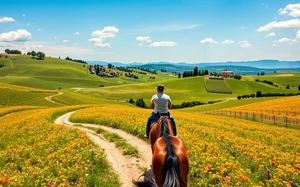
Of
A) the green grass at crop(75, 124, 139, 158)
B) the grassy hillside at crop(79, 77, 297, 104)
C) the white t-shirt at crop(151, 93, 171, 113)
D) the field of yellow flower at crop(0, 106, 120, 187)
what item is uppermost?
the white t-shirt at crop(151, 93, 171, 113)

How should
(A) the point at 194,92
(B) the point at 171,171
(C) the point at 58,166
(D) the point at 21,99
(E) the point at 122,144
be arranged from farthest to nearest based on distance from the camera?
(A) the point at 194,92, (D) the point at 21,99, (E) the point at 122,144, (C) the point at 58,166, (B) the point at 171,171

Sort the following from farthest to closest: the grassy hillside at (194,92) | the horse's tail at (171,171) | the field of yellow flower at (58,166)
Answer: the grassy hillside at (194,92), the field of yellow flower at (58,166), the horse's tail at (171,171)

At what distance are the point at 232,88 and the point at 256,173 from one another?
596ft

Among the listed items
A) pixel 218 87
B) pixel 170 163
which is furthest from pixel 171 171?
pixel 218 87

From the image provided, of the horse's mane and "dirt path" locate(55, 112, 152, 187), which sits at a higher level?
the horse's mane

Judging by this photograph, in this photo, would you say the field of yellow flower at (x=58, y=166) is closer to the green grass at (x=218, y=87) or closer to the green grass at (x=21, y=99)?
the green grass at (x=21, y=99)

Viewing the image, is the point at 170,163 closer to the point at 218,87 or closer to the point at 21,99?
the point at 21,99

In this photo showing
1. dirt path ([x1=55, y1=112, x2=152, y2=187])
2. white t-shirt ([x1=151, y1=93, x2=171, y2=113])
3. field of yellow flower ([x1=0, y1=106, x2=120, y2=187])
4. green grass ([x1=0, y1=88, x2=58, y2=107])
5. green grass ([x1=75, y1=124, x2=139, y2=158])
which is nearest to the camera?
field of yellow flower ([x1=0, y1=106, x2=120, y2=187])

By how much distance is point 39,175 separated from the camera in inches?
378

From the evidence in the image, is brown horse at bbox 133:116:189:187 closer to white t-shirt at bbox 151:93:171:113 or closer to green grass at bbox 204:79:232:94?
white t-shirt at bbox 151:93:171:113

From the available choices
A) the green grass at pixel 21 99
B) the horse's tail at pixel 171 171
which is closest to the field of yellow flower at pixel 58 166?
the horse's tail at pixel 171 171

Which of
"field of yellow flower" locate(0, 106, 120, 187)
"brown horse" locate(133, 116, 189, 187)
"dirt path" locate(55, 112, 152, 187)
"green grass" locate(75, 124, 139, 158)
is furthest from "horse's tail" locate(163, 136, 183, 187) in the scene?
"green grass" locate(75, 124, 139, 158)

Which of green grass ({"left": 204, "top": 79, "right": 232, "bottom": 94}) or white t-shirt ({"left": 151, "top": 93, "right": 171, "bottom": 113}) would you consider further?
green grass ({"left": 204, "top": 79, "right": 232, "bottom": 94})

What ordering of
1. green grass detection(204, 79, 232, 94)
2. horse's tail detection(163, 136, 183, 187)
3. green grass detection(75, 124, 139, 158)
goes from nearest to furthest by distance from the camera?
horse's tail detection(163, 136, 183, 187) < green grass detection(75, 124, 139, 158) < green grass detection(204, 79, 232, 94)
